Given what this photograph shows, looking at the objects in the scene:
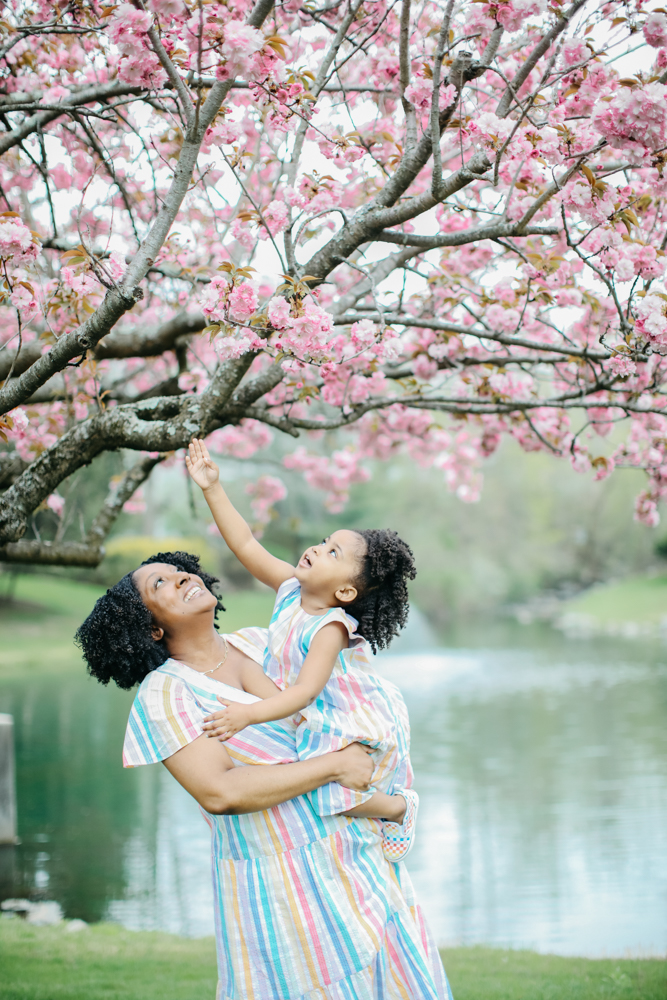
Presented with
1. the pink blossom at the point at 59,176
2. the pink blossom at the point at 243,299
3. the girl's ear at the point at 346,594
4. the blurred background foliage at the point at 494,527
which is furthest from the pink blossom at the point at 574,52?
the blurred background foliage at the point at 494,527

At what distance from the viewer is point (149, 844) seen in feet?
18.1

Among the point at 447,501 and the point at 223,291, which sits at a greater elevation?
the point at 447,501

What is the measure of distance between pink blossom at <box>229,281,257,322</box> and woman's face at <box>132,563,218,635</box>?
2.92 feet

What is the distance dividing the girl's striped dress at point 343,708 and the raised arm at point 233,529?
0.16 metres

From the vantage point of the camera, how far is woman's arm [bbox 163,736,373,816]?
1751 millimetres

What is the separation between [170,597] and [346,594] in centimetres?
40

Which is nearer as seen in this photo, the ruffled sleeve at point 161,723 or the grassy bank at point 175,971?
the ruffled sleeve at point 161,723

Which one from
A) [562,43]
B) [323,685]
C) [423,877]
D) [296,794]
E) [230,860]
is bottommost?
[423,877]

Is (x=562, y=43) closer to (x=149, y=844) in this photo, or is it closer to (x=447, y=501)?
(x=149, y=844)

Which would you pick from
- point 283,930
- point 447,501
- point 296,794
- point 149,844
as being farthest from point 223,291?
point 447,501

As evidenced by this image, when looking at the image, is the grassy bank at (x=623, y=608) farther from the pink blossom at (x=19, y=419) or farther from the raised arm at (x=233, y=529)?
the raised arm at (x=233, y=529)

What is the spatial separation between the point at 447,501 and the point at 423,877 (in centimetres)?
2507

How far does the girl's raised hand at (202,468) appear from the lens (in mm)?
2115

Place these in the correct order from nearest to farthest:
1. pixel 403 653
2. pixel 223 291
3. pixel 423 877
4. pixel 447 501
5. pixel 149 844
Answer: pixel 223 291 → pixel 423 877 → pixel 149 844 → pixel 403 653 → pixel 447 501
